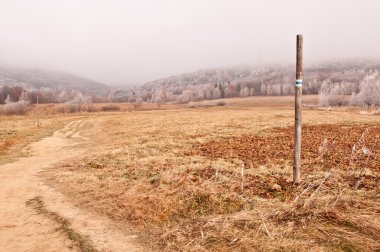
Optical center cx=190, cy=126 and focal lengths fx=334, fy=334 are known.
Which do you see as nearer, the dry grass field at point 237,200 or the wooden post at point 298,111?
the dry grass field at point 237,200

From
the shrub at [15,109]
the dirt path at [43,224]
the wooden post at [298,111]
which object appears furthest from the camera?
the shrub at [15,109]

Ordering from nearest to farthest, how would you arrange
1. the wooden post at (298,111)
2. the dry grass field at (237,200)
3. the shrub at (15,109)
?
the dry grass field at (237,200)
the wooden post at (298,111)
the shrub at (15,109)

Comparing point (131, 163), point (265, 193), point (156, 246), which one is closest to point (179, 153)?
point (131, 163)

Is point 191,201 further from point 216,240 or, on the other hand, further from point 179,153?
point 179,153

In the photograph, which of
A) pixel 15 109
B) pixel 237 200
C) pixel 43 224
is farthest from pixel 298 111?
pixel 15 109

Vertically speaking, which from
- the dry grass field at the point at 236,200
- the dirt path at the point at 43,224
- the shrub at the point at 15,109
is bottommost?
the dirt path at the point at 43,224

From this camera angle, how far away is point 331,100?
14900 centimetres

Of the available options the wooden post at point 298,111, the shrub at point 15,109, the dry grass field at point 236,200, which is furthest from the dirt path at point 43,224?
the shrub at point 15,109

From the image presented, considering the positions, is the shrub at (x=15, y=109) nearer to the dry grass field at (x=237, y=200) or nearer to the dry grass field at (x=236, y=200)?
the dry grass field at (x=237, y=200)

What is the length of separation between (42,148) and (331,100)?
14314cm

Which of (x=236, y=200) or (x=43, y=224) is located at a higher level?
(x=236, y=200)

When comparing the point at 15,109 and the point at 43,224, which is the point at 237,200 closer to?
the point at 43,224

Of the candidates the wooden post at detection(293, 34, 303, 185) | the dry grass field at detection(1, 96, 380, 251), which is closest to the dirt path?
the dry grass field at detection(1, 96, 380, 251)

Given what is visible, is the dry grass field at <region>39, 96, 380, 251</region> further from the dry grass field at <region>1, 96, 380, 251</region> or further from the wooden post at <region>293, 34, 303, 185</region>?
the wooden post at <region>293, 34, 303, 185</region>
